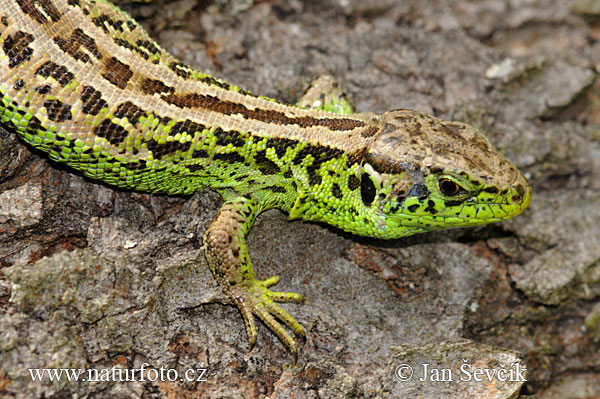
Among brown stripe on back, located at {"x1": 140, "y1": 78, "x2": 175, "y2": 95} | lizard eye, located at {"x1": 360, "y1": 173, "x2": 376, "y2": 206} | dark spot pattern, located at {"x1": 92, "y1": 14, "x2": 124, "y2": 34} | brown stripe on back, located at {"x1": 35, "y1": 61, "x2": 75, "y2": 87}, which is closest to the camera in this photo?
brown stripe on back, located at {"x1": 35, "y1": 61, "x2": 75, "y2": 87}

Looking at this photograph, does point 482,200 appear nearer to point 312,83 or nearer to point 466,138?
point 466,138

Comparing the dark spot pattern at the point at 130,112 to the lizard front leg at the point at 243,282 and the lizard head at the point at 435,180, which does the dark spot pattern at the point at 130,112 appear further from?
the lizard head at the point at 435,180

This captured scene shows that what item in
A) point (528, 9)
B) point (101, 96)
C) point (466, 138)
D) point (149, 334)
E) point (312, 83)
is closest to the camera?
point (149, 334)

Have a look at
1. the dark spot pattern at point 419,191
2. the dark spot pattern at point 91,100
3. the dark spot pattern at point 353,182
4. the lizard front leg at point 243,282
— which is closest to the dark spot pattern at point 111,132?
the dark spot pattern at point 91,100

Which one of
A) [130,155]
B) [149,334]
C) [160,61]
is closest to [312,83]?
[160,61]

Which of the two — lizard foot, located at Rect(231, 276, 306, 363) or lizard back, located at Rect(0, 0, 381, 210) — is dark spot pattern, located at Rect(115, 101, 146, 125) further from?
lizard foot, located at Rect(231, 276, 306, 363)

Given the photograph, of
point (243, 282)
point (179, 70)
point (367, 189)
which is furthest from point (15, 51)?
point (367, 189)

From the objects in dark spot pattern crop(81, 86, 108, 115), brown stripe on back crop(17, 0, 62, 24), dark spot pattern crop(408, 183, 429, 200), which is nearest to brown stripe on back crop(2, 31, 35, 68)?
brown stripe on back crop(17, 0, 62, 24)
